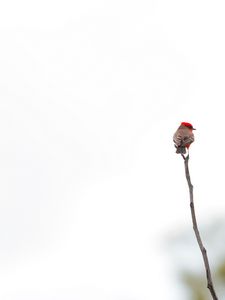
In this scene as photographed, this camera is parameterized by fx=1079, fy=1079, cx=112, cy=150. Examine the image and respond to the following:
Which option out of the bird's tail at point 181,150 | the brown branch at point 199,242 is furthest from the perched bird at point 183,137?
the brown branch at point 199,242

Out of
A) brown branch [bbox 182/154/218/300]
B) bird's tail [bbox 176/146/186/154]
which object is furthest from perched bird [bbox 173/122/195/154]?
brown branch [bbox 182/154/218/300]

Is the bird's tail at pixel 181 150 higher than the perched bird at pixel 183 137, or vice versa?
the perched bird at pixel 183 137

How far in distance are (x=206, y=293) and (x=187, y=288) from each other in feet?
1.72

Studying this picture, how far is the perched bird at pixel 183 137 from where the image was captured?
26.5 feet

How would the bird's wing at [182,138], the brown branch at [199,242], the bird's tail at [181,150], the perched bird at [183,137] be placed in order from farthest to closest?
the bird's wing at [182,138] → the perched bird at [183,137] → the bird's tail at [181,150] → the brown branch at [199,242]

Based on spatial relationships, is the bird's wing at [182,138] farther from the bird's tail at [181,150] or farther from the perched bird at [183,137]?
the bird's tail at [181,150]

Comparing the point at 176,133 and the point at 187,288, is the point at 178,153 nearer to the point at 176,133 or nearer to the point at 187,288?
the point at 176,133

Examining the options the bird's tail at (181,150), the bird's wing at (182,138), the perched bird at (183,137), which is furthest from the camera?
the bird's wing at (182,138)

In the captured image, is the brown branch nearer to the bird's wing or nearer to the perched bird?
the perched bird

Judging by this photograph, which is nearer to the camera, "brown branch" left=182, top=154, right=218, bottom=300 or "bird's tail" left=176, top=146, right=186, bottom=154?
"brown branch" left=182, top=154, right=218, bottom=300

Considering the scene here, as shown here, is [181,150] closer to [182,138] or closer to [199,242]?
[182,138]

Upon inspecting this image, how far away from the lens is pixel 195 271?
10.9 m

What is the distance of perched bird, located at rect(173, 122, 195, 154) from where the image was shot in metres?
8.08

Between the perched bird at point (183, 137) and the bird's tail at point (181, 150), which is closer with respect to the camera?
the bird's tail at point (181, 150)
